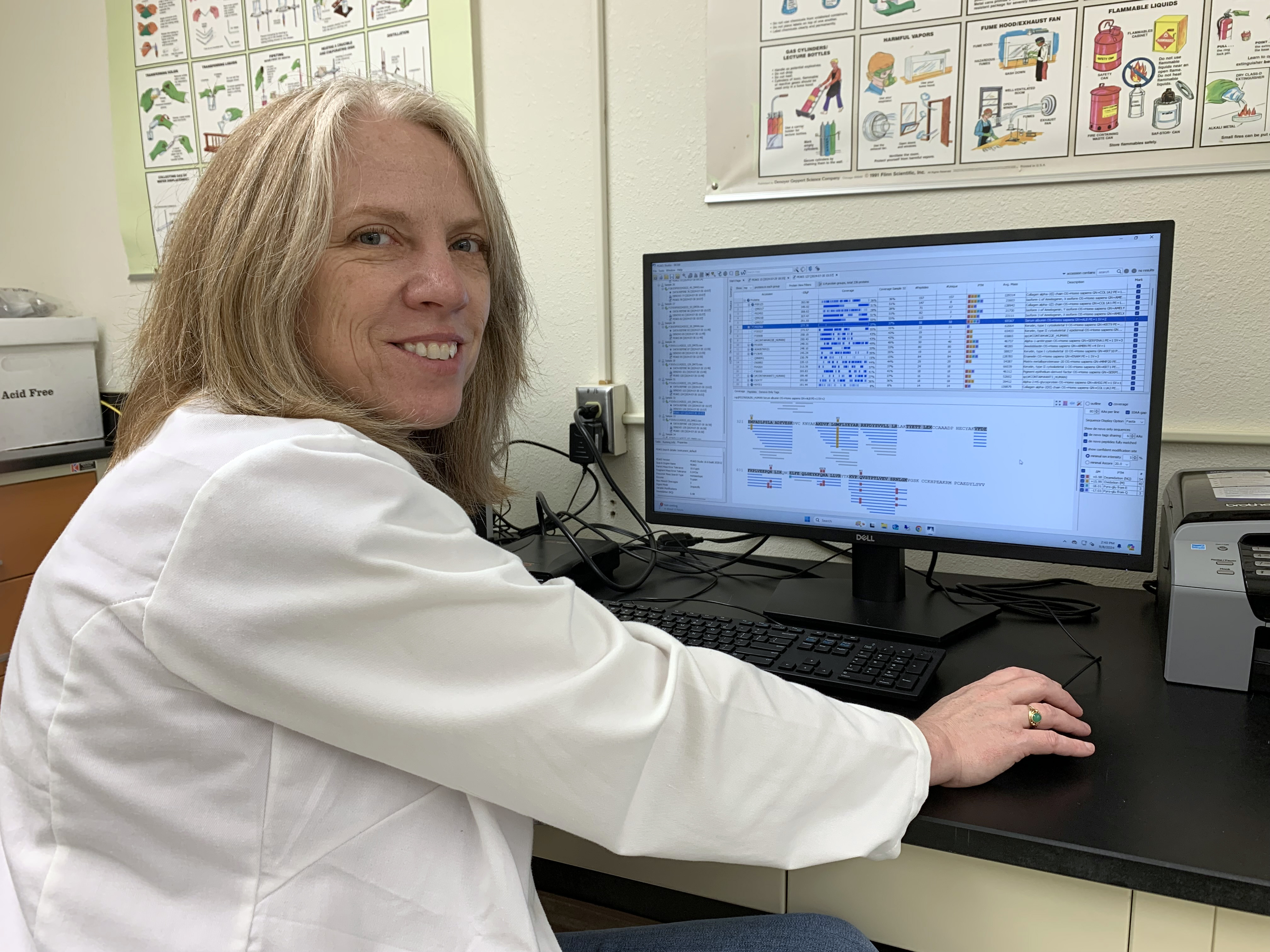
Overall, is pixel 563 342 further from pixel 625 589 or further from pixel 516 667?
pixel 516 667

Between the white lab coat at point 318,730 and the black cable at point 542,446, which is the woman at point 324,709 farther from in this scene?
the black cable at point 542,446

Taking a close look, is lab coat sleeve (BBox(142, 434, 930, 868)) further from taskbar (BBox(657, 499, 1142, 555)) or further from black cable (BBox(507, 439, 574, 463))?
black cable (BBox(507, 439, 574, 463))

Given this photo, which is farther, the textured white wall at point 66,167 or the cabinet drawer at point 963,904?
the textured white wall at point 66,167

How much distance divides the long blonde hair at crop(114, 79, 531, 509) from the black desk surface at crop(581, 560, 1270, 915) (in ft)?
1.86

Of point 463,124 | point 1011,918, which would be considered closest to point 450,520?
point 463,124

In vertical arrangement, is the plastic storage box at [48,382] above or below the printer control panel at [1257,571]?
above

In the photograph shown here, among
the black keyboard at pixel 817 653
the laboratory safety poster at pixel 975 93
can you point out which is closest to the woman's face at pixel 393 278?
the black keyboard at pixel 817 653

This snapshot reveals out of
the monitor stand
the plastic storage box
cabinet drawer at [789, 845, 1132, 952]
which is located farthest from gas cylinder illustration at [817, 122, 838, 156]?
the plastic storage box

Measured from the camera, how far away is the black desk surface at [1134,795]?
2.01 ft

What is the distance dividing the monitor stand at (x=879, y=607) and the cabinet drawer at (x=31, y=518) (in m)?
1.47

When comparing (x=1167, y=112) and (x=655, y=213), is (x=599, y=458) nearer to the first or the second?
(x=655, y=213)

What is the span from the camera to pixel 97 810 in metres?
0.61

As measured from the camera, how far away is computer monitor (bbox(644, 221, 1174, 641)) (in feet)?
3.05

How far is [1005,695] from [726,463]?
1.58 ft
